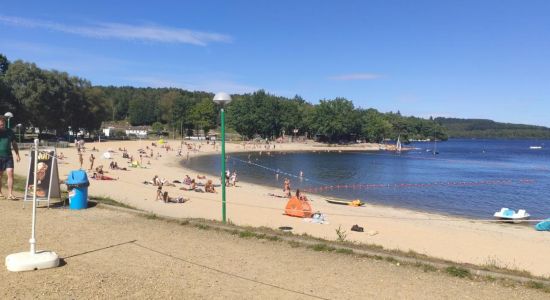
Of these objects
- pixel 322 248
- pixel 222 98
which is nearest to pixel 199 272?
pixel 322 248

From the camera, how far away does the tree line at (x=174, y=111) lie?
217 feet

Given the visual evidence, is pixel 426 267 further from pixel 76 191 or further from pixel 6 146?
pixel 6 146

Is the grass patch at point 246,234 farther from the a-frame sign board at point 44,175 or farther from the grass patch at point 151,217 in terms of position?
the a-frame sign board at point 44,175

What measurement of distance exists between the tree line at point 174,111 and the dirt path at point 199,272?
25.3 m

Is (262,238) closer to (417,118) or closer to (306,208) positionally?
(306,208)

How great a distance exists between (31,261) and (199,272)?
7.79ft

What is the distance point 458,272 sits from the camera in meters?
7.02

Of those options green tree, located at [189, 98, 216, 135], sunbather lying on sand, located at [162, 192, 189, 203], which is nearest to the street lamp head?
sunbather lying on sand, located at [162, 192, 189, 203]

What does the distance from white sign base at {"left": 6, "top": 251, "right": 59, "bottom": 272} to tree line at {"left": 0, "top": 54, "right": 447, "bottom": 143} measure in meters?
27.2

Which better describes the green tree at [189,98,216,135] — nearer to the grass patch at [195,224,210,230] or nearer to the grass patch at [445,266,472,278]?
the grass patch at [195,224,210,230]

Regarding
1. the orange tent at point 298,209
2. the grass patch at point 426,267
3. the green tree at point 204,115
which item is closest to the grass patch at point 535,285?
the grass patch at point 426,267

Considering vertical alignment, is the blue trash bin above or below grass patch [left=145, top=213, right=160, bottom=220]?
above

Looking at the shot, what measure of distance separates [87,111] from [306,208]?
73756 mm

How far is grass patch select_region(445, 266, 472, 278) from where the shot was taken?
22.8 ft
